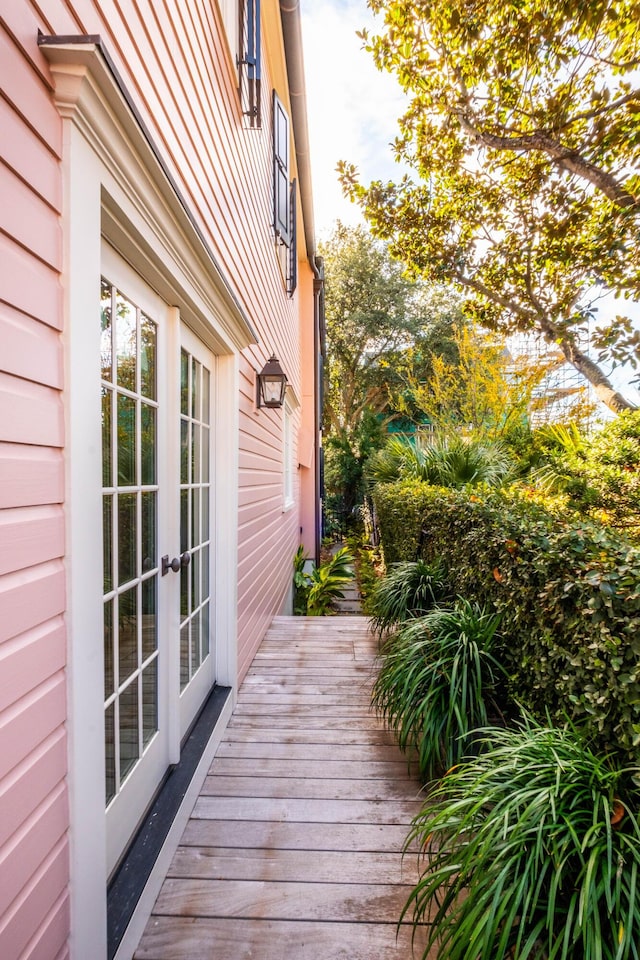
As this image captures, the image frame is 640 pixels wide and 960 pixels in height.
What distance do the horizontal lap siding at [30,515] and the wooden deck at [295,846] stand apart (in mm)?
703

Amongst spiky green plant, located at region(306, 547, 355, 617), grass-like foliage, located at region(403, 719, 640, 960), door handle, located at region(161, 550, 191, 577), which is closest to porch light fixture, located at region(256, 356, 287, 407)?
door handle, located at region(161, 550, 191, 577)

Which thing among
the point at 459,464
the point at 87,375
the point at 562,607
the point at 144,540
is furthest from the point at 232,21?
the point at 459,464

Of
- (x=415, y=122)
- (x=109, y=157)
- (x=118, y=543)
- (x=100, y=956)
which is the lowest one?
(x=100, y=956)

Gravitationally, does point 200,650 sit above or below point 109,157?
below

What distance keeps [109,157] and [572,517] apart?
7.81ft

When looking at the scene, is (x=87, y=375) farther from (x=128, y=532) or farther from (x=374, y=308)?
(x=374, y=308)

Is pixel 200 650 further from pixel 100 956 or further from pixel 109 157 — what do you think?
pixel 109 157

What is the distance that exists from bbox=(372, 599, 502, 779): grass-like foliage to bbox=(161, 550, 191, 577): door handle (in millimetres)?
1229

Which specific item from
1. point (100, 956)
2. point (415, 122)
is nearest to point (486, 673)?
point (100, 956)

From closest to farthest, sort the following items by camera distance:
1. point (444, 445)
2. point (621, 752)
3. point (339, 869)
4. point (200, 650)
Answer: point (621, 752) < point (339, 869) < point (200, 650) < point (444, 445)

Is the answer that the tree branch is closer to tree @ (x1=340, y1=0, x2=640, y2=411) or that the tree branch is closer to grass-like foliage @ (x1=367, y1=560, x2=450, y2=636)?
tree @ (x1=340, y1=0, x2=640, y2=411)

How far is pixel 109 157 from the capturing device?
4.09 feet

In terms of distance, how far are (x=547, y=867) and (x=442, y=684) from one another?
97 centimetres

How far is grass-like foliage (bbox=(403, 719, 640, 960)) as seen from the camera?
111cm
